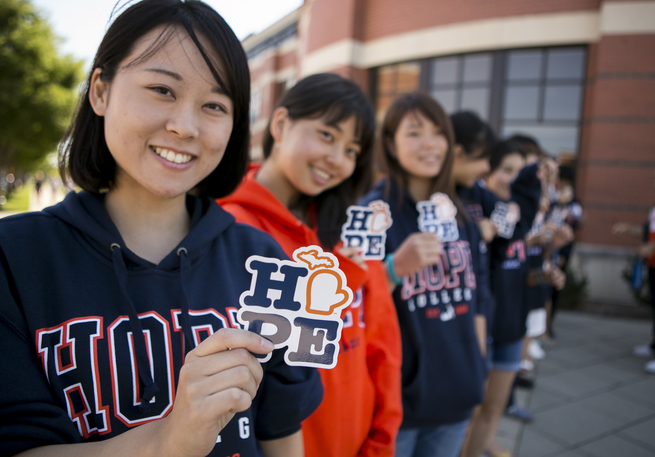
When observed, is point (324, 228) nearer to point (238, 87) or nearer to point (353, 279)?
point (353, 279)

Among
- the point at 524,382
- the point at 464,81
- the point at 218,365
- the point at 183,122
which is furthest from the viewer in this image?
the point at 464,81

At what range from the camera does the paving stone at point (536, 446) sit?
3246 millimetres

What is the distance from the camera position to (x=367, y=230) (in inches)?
70.5

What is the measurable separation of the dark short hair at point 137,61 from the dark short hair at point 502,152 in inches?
108

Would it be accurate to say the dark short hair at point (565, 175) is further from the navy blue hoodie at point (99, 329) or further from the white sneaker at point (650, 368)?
the navy blue hoodie at point (99, 329)

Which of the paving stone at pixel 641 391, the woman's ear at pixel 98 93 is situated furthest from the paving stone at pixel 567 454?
the woman's ear at pixel 98 93

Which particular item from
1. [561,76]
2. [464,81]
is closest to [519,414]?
[561,76]

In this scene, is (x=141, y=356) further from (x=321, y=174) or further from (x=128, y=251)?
(x=321, y=174)

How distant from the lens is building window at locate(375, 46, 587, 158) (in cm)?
863

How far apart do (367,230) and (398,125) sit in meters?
0.78

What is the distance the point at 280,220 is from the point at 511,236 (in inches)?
84.4

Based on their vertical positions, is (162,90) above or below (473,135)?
below

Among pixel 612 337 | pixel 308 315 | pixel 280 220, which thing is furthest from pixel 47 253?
pixel 612 337

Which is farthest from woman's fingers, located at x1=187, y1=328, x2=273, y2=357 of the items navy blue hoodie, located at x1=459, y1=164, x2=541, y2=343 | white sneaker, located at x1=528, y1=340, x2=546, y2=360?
white sneaker, located at x1=528, y1=340, x2=546, y2=360
